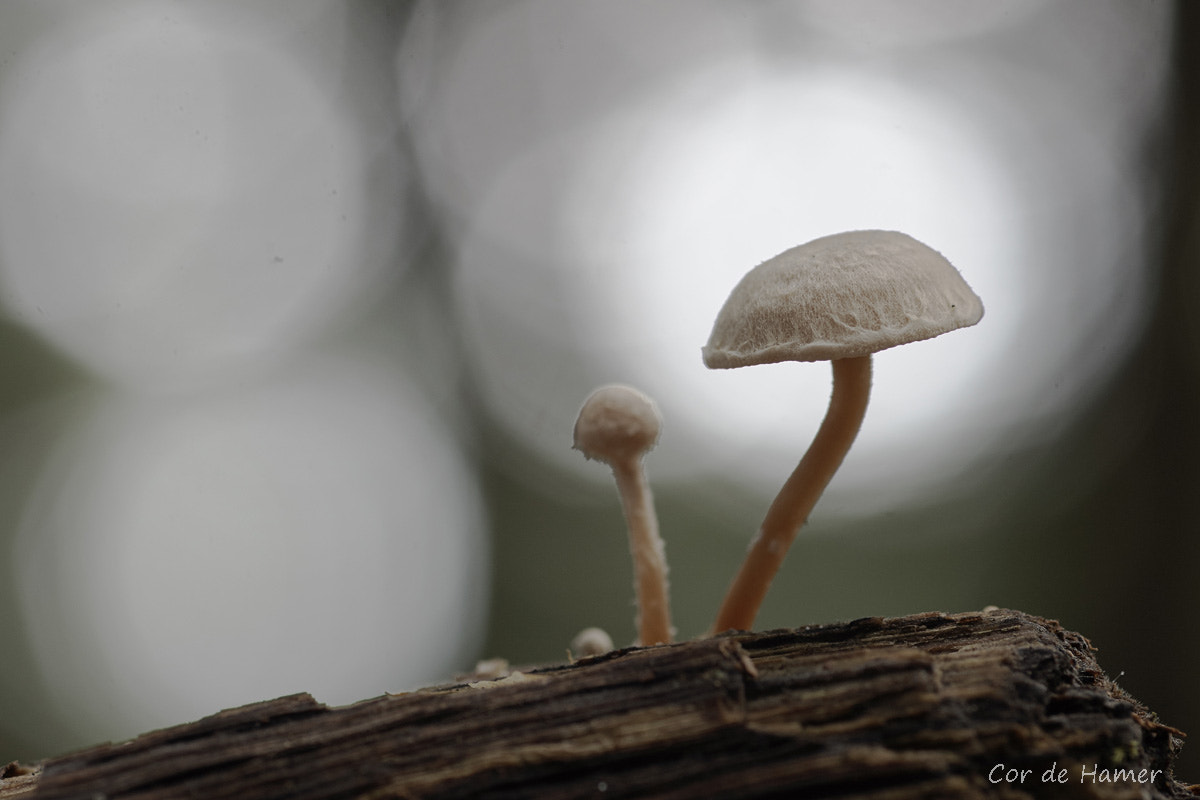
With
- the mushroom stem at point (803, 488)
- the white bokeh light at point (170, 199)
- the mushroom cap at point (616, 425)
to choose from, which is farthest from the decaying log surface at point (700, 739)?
the white bokeh light at point (170, 199)

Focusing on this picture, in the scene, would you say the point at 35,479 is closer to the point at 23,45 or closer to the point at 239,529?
the point at 239,529

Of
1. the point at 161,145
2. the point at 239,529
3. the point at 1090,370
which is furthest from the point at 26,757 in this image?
the point at 1090,370

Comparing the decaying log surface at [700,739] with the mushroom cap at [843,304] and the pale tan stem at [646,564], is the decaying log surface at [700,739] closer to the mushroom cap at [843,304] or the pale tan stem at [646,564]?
the mushroom cap at [843,304]

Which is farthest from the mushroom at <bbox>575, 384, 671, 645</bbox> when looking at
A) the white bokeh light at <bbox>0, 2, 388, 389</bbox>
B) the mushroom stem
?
the white bokeh light at <bbox>0, 2, 388, 389</bbox>

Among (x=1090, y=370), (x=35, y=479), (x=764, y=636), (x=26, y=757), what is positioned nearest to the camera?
(x=764, y=636)

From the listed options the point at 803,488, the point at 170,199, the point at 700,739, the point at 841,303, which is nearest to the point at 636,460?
the point at 803,488
